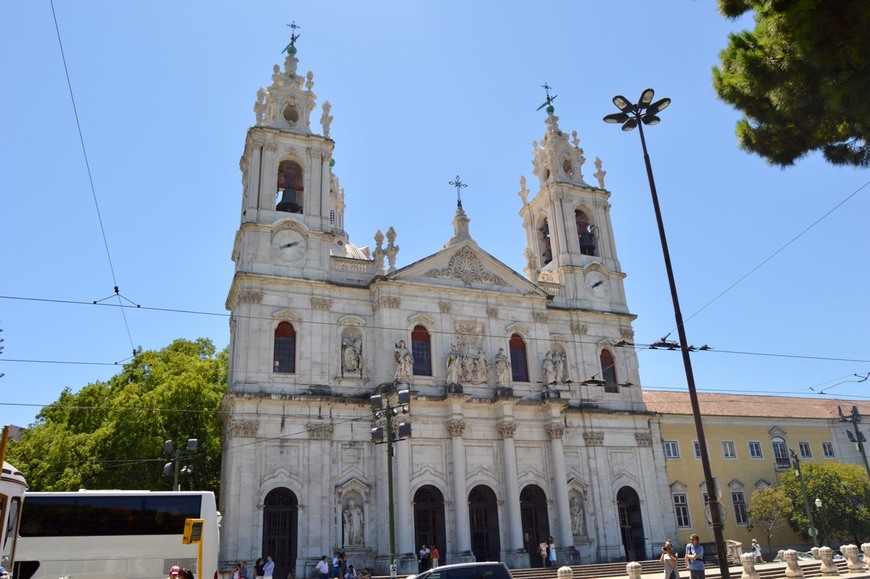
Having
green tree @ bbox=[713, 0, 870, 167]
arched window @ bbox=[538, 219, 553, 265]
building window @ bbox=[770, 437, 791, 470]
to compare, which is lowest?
building window @ bbox=[770, 437, 791, 470]

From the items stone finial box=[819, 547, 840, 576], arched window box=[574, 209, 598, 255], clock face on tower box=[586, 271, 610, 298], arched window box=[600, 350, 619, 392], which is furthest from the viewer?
arched window box=[574, 209, 598, 255]

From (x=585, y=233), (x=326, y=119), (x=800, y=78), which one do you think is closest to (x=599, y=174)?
(x=585, y=233)

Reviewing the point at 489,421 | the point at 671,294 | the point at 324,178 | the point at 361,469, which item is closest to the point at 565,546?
the point at 489,421

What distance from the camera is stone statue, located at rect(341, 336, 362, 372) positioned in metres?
29.4

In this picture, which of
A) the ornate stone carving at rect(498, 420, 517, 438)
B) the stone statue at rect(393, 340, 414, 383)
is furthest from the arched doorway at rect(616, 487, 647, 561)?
the stone statue at rect(393, 340, 414, 383)

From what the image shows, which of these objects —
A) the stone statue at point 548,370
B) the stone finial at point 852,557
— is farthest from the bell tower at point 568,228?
the stone finial at point 852,557

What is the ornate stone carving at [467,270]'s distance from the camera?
32906 millimetres

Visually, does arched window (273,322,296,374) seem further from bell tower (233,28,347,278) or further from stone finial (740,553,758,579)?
stone finial (740,553,758,579)

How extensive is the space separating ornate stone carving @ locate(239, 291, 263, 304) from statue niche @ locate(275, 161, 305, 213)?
533 centimetres

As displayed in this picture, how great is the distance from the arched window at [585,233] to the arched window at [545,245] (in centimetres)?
181

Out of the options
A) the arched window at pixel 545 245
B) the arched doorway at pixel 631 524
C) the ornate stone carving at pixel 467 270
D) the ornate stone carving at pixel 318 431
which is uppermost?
the arched window at pixel 545 245

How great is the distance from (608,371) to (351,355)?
14.1 metres

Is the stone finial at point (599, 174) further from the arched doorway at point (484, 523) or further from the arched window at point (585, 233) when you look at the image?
the arched doorway at point (484, 523)

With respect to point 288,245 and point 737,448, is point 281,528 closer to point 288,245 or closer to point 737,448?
point 288,245
